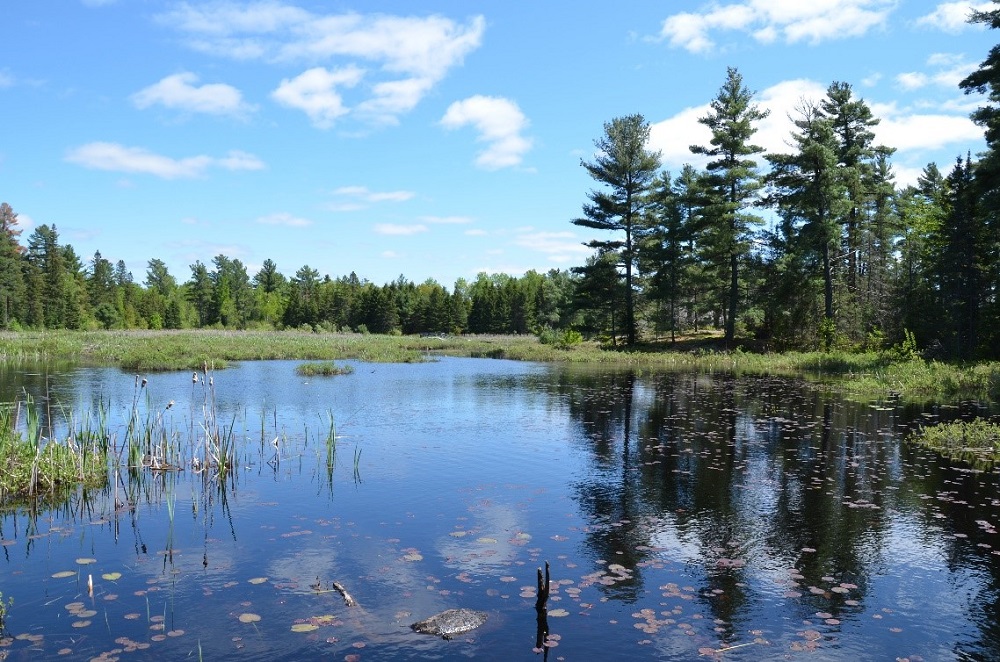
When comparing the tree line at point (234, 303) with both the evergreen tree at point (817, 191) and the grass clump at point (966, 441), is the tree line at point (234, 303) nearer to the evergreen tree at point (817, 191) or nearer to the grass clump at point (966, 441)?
the evergreen tree at point (817, 191)

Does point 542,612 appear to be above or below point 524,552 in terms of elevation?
above

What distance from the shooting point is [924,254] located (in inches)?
1761

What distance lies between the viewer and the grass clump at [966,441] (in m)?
15.8

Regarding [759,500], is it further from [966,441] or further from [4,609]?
[4,609]

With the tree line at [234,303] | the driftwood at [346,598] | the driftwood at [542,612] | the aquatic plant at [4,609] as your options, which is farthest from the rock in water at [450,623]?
the tree line at [234,303]

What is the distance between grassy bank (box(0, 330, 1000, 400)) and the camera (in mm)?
29016

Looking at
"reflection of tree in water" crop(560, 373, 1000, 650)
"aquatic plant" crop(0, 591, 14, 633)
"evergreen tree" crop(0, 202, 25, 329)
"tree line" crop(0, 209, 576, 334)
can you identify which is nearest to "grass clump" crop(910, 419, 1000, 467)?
"reflection of tree in water" crop(560, 373, 1000, 650)

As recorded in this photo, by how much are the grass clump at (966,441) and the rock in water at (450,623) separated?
13.6m

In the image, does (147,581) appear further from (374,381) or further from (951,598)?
(374,381)

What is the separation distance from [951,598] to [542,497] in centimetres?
636

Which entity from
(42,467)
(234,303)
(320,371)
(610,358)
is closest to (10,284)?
(234,303)

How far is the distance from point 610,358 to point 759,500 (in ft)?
120

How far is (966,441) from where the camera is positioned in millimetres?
17047

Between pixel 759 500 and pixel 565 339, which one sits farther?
pixel 565 339
